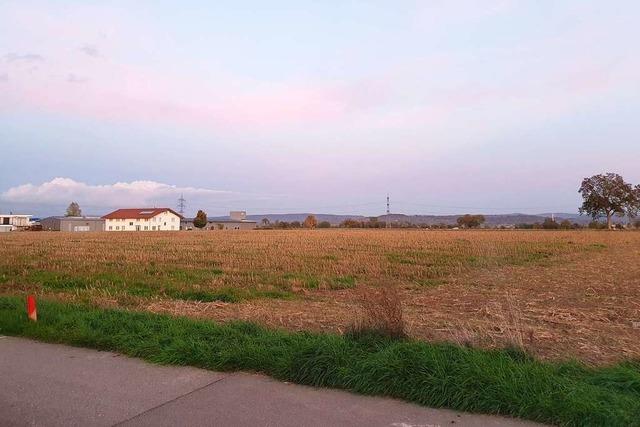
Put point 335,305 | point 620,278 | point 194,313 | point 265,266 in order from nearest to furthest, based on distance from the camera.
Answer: point 194,313 < point 335,305 < point 620,278 < point 265,266

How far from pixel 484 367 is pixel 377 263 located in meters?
18.0

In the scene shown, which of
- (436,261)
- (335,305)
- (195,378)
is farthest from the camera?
(436,261)

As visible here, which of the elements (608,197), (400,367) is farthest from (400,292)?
(608,197)

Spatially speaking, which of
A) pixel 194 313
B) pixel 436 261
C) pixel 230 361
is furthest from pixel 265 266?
pixel 230 361

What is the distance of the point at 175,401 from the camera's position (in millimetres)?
5406

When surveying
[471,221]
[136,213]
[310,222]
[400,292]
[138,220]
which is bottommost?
[400,292]

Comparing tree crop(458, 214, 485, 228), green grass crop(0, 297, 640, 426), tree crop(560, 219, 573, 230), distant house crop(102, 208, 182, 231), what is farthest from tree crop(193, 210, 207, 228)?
green grass crop(0, 297, 640, 426)

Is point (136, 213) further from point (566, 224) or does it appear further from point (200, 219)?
point (566, 224)

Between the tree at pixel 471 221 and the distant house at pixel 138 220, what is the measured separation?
86136 mm

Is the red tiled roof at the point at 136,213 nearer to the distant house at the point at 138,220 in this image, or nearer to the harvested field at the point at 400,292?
the distant house at the point at 138,220

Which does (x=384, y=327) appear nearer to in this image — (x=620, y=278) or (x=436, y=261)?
(x=620, y=278)

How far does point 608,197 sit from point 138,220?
110820 millimetres

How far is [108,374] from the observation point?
6352 mm

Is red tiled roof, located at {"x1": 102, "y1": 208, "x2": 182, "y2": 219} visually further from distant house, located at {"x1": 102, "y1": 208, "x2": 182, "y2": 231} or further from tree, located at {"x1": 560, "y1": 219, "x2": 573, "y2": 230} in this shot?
tree, located at {"x1": 560, "y1": 219, "x2": 573, "y2": 230}
